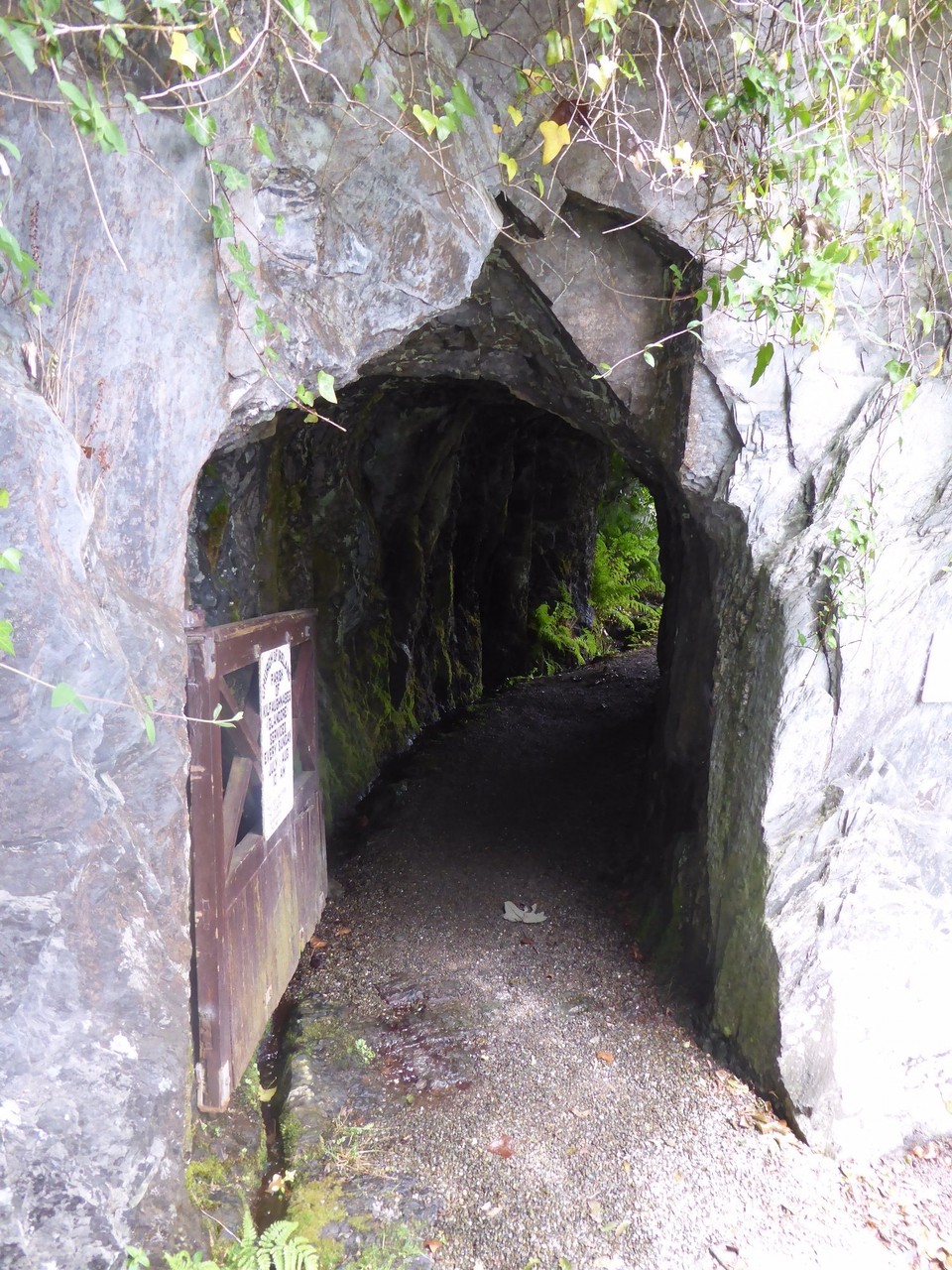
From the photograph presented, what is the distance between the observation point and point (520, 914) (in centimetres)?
577

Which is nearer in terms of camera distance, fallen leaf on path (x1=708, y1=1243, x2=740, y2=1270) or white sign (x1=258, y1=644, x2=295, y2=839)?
fallen leaf on path (x1=708, y1=1243, x2=740, y2=1270)

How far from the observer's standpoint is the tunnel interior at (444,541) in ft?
17.2

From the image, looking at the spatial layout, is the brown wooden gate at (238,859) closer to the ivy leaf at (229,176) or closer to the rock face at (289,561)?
the rock face at (289,561)

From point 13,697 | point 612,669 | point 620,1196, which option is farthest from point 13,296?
point 612,669

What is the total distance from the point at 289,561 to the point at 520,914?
11.1 feet

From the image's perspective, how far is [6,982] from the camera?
2.44 metres

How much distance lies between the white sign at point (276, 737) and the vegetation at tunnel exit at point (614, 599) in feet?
28.2

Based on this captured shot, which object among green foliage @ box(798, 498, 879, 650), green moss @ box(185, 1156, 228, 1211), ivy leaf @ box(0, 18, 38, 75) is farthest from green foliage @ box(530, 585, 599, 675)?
ivy leaf @ box(0, 18, 38, 75)

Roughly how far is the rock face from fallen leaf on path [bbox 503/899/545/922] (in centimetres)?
98

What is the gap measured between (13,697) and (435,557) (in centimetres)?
839

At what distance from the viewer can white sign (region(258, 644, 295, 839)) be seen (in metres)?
4.10

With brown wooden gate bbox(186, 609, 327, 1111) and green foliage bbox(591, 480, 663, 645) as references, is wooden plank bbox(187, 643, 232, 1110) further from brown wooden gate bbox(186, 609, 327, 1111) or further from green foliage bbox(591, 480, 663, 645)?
green foliage bbox(591, 480, 663, 645)

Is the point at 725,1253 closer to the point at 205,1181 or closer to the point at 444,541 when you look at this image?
the point at 205,1181

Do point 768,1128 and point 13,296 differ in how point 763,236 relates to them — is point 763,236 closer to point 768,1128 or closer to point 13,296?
point 13,296
